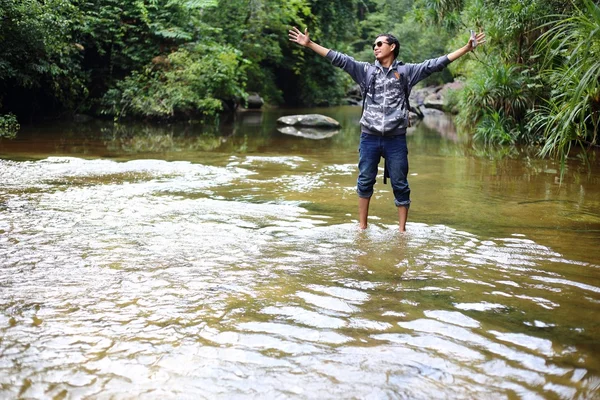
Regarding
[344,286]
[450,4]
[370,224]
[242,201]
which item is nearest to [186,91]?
[450,4]

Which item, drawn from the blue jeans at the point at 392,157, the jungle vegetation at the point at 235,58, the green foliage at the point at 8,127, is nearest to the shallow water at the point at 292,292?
the blue jeans at the point at 392,157

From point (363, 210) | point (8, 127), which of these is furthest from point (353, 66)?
point (8, 127)

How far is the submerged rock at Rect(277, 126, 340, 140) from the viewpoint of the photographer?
648 inches

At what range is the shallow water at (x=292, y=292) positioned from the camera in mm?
2590

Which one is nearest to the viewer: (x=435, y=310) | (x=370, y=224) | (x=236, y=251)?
(x=435, y=310)

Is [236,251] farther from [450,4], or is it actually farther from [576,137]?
[450,4]

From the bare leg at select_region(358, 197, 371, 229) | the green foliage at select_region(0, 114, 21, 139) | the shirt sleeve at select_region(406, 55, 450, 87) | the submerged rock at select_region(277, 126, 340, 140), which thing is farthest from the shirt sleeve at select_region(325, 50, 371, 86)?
the submerged rock at select_region(277, 126, 340, 140)

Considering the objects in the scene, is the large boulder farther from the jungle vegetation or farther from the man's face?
the man's face

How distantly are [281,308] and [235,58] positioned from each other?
1953 centimetres

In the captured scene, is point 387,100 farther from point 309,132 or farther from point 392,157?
point 309,132

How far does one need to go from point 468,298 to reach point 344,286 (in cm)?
Answer: 75

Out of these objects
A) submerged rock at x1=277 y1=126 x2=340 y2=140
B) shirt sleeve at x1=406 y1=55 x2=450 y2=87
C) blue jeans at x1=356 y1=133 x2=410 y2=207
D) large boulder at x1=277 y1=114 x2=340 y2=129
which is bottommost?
submerged rock at x1=277 y1=126 x2=340 y2=140

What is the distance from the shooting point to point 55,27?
1502cm

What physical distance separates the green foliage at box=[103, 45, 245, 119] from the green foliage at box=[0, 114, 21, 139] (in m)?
4.71
